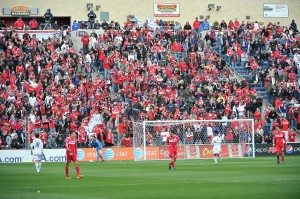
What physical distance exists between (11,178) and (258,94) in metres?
29.6

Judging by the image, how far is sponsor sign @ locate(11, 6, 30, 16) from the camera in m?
67.2

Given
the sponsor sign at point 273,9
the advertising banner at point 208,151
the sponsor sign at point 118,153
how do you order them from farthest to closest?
the sponsor sign at point 273,9 < the advertising banner at point 208,151 < the sponsor sign at point 118,153

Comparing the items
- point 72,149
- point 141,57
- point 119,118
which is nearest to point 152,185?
point 72,149

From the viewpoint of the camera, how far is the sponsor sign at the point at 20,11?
220 ft

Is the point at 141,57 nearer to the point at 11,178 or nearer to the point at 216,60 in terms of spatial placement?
the point at 216,60

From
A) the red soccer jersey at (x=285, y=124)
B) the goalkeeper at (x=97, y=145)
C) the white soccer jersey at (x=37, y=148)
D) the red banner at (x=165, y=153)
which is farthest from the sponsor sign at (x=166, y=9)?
the white soccer jersey at (x=37, y=148)

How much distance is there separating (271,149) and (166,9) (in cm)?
2221

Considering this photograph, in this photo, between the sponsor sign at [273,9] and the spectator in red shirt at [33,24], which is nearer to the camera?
the spectator in red shirt at [33,24]

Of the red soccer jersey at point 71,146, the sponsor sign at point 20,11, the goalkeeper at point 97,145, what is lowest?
the goalkeeper at point 97,145

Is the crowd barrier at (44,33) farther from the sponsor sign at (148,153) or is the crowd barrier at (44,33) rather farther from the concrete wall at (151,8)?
the sponsor sign at (148,153)

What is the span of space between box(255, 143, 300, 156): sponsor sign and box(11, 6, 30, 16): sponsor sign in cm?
2501

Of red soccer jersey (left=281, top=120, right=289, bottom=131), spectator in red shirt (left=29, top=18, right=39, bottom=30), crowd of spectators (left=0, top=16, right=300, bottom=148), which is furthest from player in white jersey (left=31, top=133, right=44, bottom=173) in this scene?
spectator in red shirt (left=29, top=18, right=39, bottom=30)

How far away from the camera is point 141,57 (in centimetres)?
6034

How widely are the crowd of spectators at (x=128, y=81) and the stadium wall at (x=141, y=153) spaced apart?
2.63 ft
